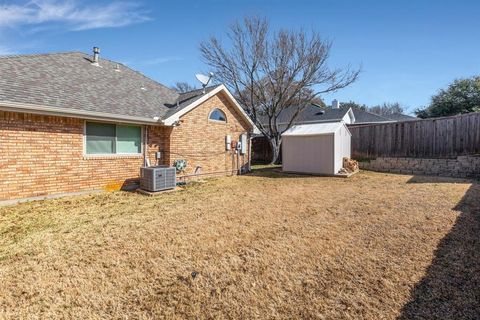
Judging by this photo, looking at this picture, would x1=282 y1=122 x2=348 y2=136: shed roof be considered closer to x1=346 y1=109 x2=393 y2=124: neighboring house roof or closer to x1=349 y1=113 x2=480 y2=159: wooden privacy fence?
x1=349 y1=113 x2=480 y2=159: wooden privacy fence

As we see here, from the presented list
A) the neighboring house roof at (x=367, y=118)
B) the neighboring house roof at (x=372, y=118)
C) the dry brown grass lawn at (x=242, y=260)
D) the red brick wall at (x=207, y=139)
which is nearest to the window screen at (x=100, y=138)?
the dry brown grass lawn at (x=242, y=260)

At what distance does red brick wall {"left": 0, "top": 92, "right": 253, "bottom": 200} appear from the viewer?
6.21m

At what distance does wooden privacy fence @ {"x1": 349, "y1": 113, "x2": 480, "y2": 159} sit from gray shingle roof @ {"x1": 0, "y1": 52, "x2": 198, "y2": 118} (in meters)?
11.4

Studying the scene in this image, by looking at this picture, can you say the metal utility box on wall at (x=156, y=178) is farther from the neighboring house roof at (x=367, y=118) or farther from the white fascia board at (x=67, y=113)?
the neighboring house roof at (x=367, y=118)

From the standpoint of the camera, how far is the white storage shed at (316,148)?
453 inches

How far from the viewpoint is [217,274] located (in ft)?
10.0

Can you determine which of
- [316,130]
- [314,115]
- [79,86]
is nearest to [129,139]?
[79,86]

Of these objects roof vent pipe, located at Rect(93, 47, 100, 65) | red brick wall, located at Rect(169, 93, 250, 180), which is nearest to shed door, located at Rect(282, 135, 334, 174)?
red brick wall, located at Rect(169, 93, 250, 180)

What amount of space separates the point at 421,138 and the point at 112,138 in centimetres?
1451

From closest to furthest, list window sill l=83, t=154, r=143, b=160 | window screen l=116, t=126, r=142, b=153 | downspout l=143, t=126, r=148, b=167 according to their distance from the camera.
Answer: window sill l=83, t=154, r=143, b=160 < window screen l=116, t=126, r=142, b=153 < downspout l=143, t=126, r=148, b=167

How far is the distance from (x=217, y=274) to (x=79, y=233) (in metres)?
3.01

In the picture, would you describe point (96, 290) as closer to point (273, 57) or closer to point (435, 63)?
point (435, 63)

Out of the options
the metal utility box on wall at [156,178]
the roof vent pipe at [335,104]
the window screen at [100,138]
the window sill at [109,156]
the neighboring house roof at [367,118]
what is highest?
the roof vent pipe at [335,104]

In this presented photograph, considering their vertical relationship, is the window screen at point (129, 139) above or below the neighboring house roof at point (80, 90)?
below
